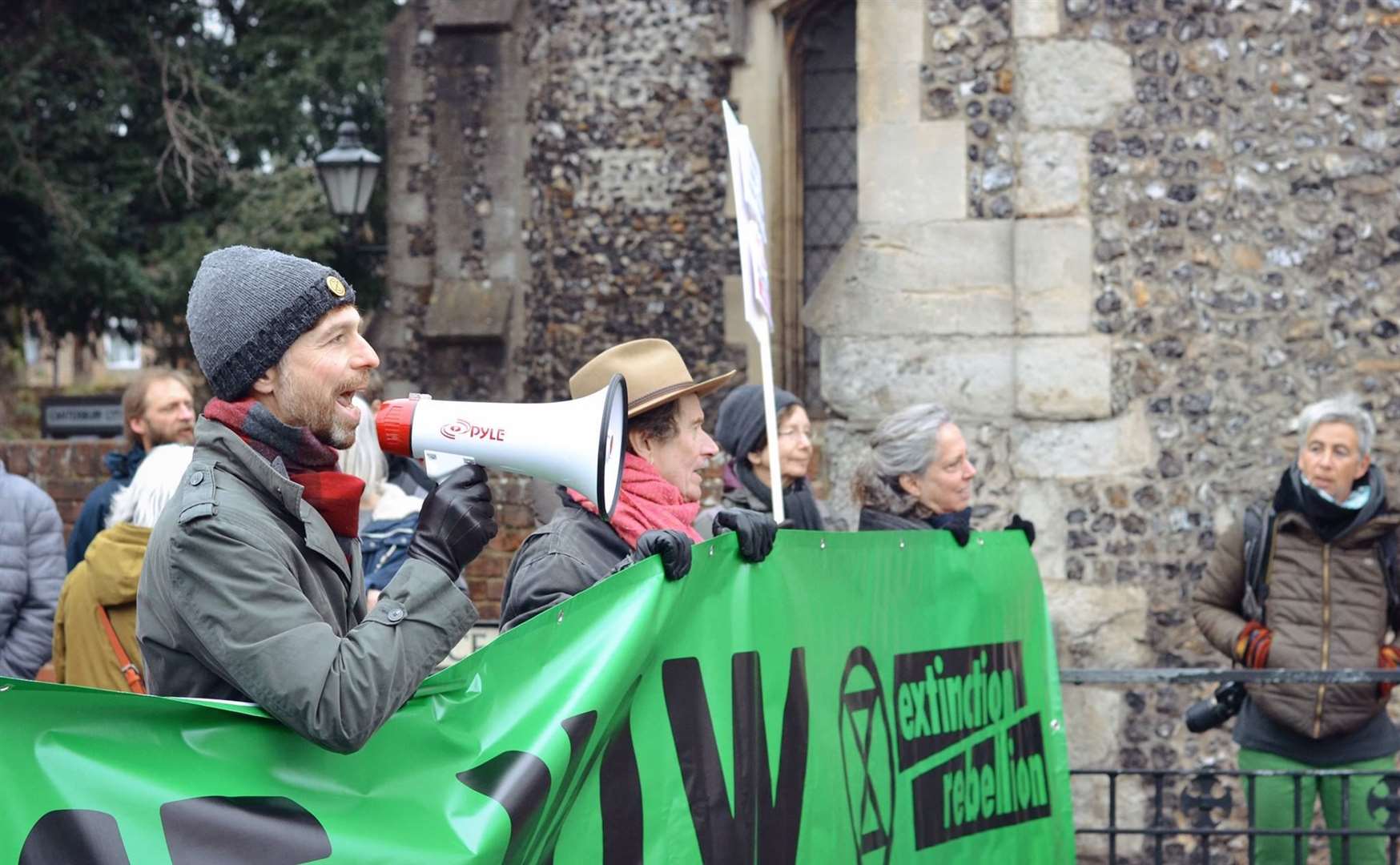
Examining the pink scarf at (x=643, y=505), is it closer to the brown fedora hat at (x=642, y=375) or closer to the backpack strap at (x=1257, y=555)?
the brown fedora hat at (x=642, y=375)

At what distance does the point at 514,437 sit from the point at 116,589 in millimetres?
2377

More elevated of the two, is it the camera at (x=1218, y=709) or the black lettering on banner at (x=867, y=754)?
the black lettering on banner at (x=867, y=754)

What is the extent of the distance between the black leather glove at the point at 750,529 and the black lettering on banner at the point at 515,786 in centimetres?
76

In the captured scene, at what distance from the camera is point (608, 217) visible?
48.2ft

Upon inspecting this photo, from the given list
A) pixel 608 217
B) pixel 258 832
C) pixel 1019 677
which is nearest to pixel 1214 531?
pixel 1019 677

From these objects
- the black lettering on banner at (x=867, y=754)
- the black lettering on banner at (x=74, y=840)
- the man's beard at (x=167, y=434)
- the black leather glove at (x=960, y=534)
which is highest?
the man's beard at (x=167, y=434)

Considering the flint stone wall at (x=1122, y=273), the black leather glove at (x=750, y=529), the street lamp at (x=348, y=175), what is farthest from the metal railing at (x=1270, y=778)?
the street lamp at (x=348, y=175)

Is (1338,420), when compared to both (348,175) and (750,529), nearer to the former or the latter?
(750,529)

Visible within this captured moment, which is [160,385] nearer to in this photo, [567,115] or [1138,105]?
[1138,105]

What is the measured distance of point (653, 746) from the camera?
353cm

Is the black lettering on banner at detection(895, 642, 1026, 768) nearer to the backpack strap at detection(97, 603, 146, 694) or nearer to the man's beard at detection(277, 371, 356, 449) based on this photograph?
the man's beard at detection(277, 371, 356, 449)

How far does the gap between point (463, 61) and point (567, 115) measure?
5.18 ft

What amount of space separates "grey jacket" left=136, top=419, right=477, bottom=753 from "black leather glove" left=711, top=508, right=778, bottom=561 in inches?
→ 32.6

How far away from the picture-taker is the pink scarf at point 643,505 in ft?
13.1
